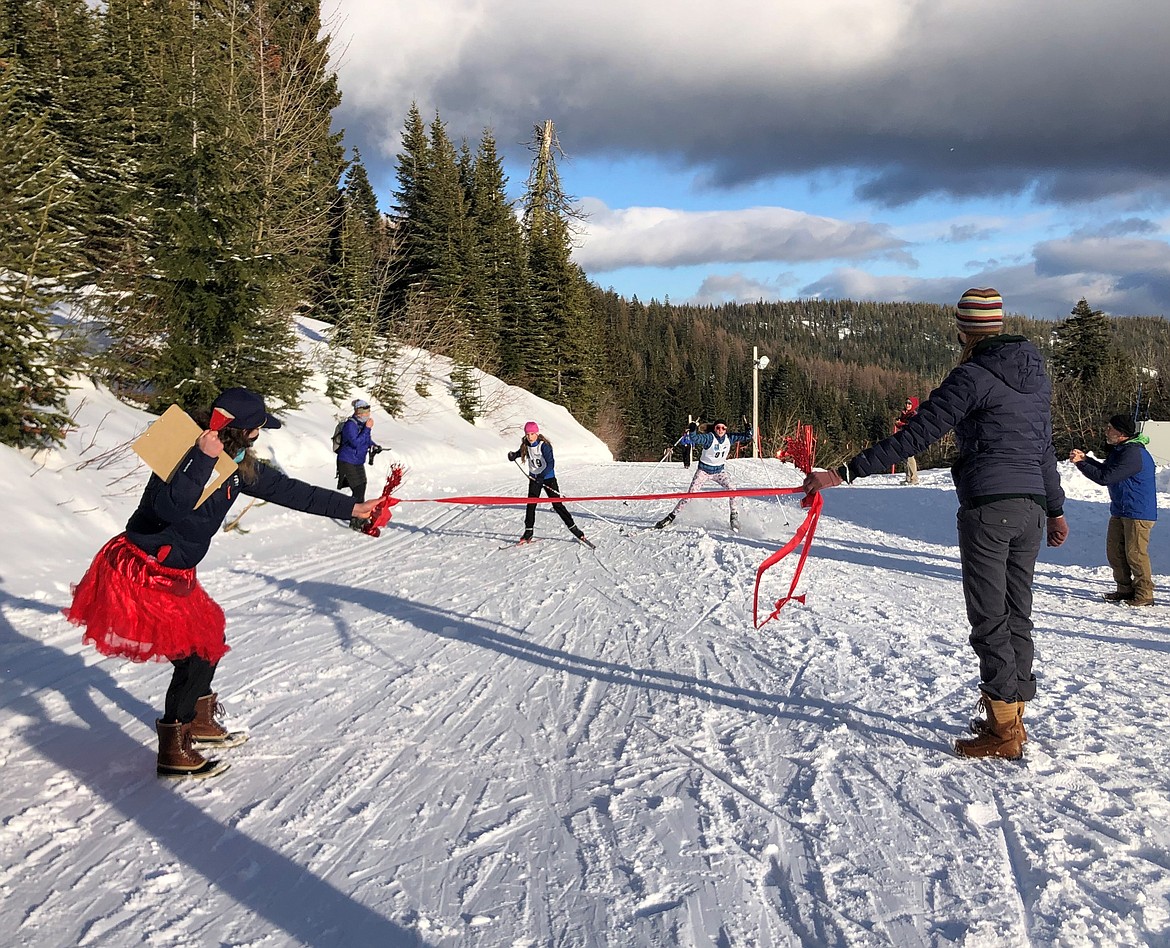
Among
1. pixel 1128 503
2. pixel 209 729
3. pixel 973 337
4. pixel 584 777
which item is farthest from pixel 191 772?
pixel 1128 503

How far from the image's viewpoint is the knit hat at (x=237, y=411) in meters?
3.82

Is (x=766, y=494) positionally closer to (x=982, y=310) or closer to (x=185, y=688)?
(x=982, y=310)

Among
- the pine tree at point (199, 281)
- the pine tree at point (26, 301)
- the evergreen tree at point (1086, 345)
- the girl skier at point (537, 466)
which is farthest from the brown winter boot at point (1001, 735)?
the evergreen tree at point (1086, 345)

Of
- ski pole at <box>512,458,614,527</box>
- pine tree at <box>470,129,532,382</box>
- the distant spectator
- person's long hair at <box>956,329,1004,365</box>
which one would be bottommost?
ski pole at <box>512,458,614,527</box>

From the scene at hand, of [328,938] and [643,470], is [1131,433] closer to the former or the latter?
[328,938]

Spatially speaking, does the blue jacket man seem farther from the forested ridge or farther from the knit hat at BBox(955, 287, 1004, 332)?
the forested ridge

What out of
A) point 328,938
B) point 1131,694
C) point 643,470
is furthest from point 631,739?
point 643,470

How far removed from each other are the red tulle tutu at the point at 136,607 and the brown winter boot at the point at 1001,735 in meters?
4.09

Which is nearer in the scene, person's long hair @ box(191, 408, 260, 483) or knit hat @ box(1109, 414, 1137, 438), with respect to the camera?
person's long hair @ box(191, 408, 260, 483)

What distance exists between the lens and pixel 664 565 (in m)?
10.2

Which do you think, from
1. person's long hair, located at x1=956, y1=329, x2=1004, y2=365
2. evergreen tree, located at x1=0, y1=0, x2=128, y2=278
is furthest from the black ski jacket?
evergreen tree, located at x1=0, y1=0, x2=128, y2=278

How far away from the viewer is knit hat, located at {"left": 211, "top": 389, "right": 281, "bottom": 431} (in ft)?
12.5

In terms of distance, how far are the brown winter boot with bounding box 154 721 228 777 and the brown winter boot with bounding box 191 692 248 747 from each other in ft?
0.45

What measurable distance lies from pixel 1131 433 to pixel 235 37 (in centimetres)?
2319
